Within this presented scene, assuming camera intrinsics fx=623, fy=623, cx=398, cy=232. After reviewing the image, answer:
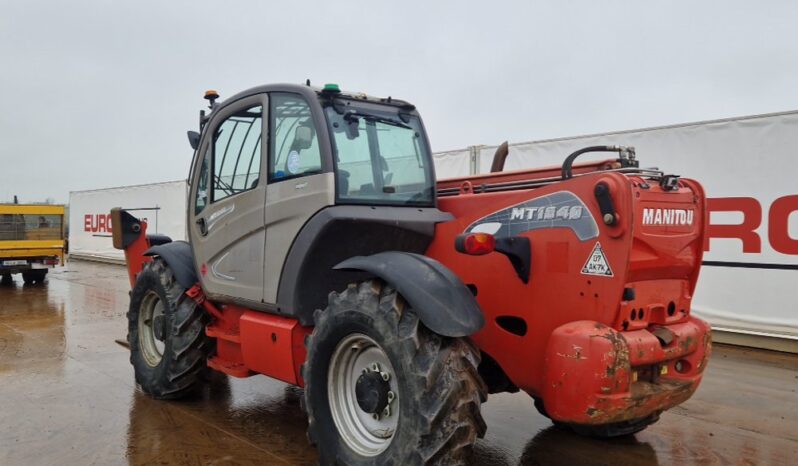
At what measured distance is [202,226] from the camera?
524cm

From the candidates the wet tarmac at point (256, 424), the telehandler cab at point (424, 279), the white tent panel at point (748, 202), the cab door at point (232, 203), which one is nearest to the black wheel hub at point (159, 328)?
the telehandler cab at point (424, 279)


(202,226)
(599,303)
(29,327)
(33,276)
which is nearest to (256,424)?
(202,226)

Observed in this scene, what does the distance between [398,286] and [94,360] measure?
521 cm

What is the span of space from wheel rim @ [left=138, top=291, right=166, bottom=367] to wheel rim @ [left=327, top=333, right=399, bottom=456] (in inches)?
105

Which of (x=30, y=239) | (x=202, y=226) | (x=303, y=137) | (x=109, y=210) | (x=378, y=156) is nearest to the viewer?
(x=303, y=137)

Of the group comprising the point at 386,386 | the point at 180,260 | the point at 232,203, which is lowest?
the point at 386,386

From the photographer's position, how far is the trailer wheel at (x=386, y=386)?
3.04m

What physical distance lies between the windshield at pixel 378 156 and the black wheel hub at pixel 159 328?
8.41 feet

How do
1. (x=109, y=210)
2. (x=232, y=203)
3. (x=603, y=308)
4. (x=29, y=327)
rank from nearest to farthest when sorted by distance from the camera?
(x=603, y=308)
(x=232, y=203)
(x=29, y=327)
(x=109, y=210)

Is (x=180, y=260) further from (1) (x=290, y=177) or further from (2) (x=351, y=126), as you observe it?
(2) (x=351, y=126)

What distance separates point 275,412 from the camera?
5.16 m

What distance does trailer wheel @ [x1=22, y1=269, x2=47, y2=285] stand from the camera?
15739 millimetres

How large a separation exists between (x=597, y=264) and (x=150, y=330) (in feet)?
14.5

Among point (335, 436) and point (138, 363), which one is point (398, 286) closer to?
point (335, 436)
